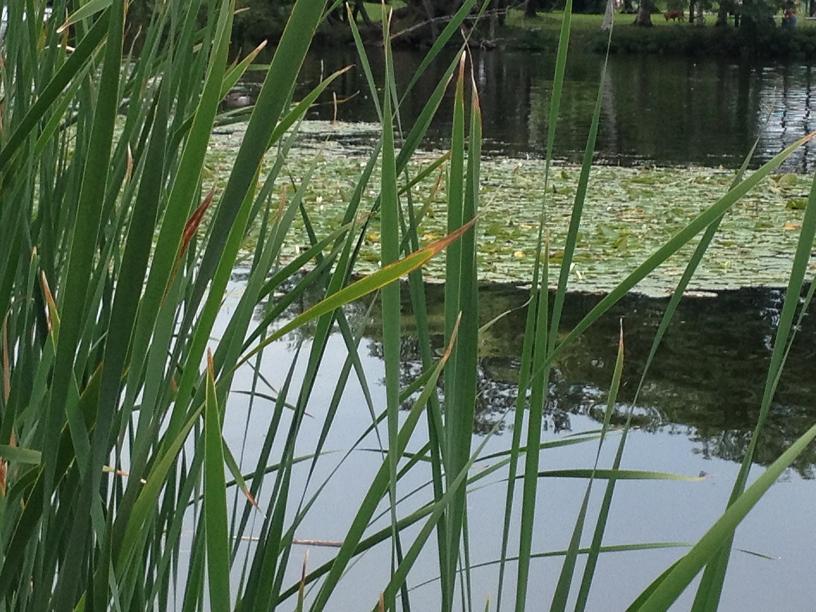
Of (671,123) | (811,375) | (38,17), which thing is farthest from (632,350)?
(671,123)

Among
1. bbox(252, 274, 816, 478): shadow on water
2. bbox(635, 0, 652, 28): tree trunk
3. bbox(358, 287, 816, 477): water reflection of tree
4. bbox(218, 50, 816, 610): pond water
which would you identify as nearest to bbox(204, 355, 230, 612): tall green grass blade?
bbox(218, 50, 816, 610): pond water

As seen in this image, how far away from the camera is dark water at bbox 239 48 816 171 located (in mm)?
9366

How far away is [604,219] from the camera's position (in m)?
5.93

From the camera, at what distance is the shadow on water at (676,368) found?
11.4 ft

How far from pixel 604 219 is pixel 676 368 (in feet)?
6.65

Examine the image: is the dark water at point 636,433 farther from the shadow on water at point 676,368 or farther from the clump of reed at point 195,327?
the clump of reed at point 195,327

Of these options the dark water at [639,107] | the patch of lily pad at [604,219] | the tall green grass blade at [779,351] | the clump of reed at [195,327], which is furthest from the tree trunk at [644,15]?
the tall green grass blade at [779,351]

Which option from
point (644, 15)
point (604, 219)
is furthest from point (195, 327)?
point (644, 15)

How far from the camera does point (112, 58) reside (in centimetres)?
45

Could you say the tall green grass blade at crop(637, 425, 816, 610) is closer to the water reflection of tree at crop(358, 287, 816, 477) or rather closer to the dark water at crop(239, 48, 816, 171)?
the water reflection of tree at crop(358, 287, 816, 477)

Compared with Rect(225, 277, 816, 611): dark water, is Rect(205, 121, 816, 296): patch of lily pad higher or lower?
higher

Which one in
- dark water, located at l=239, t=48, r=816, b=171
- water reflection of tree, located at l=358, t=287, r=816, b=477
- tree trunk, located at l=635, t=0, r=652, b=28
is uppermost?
tree trunk, located at l=635, t=0, r=652, b=28

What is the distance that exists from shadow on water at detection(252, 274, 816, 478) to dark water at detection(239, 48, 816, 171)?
2.59 meters

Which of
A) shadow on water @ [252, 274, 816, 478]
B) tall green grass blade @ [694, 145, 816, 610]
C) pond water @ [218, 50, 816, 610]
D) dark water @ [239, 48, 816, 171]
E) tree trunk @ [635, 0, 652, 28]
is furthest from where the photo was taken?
tree trunk @ [635, 0, 652, 28]
